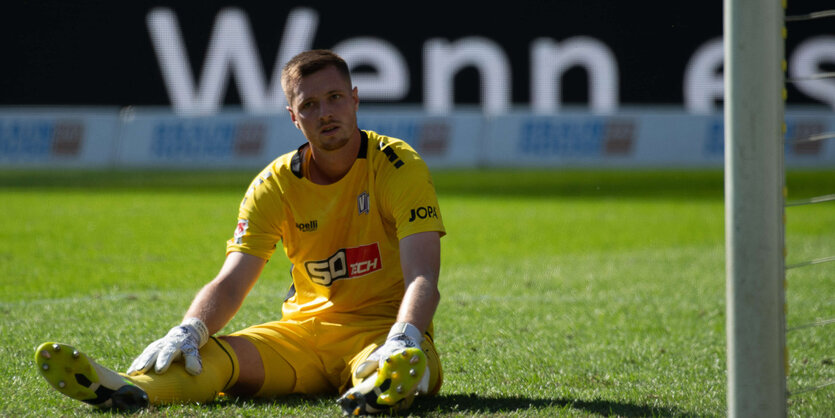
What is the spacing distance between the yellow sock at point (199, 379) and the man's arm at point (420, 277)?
26.7 inches

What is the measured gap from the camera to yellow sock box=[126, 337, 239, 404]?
11.5 feet

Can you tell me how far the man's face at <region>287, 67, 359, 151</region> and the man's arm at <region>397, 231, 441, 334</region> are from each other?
0.49m

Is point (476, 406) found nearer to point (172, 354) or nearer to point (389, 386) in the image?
point (389, 386)

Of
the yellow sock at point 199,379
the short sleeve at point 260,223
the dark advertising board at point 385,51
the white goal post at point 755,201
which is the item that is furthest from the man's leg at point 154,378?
the dark advertising board at point 385,51

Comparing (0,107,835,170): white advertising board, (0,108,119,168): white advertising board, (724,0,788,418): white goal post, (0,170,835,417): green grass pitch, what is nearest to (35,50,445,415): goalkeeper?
(0,170,835,417): green grass pitch

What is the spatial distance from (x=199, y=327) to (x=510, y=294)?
3.56 metres

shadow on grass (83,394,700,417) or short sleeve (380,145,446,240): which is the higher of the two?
short sleeve (380,145,446,240)

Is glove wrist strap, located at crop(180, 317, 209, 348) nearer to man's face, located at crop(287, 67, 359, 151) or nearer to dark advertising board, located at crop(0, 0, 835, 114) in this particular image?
man's face, located at crop(287, 67, 359, 151)

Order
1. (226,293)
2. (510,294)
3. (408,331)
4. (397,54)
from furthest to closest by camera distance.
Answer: (397,54)
(510,294)
(226,293)
(408,331)

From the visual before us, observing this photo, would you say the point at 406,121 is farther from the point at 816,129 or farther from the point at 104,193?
the point at 816,129

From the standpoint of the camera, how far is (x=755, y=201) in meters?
2.65

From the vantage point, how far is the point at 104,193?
1461 centimetres

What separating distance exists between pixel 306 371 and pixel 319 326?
0.66ft

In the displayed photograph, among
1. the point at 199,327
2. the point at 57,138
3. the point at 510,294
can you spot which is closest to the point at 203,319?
the point at 199,327
